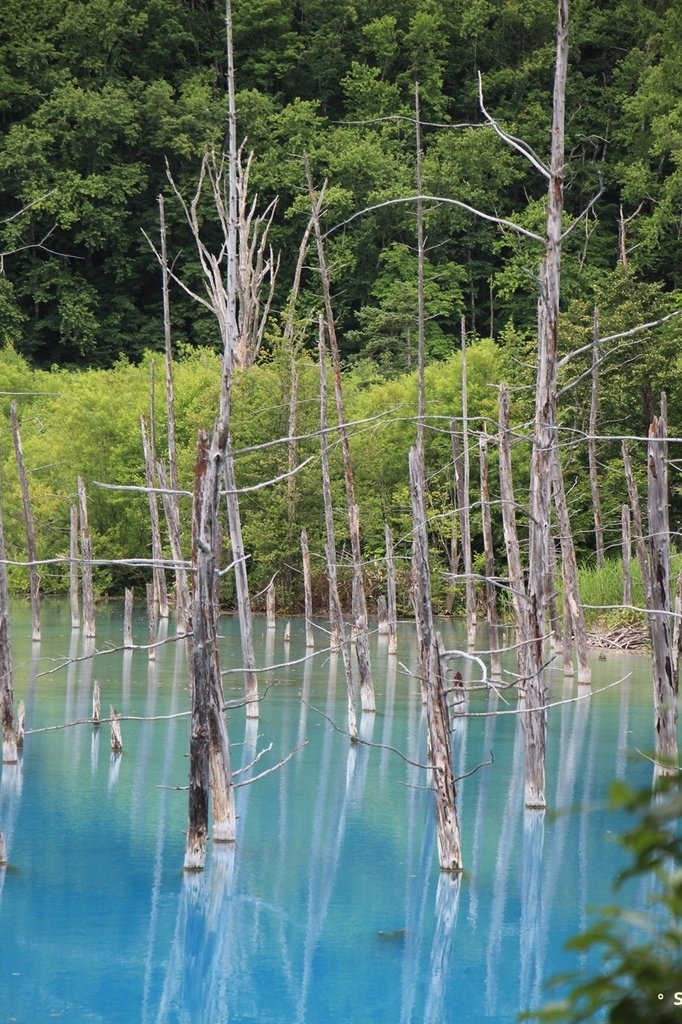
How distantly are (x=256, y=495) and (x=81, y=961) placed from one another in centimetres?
2186

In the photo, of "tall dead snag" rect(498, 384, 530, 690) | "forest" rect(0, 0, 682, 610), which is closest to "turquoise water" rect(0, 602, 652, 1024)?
"tall dead snag" rect(498, 384, 530, 690)

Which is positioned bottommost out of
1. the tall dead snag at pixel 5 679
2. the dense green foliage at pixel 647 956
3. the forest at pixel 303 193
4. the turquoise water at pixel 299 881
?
the turquoise water at pixel 299 881

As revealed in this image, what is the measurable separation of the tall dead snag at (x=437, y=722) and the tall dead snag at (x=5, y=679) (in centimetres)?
414

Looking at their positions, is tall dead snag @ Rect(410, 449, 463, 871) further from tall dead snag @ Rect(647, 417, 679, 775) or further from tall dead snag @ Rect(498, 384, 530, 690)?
tall dead snag @ Rect(647, 417, 679, 775)

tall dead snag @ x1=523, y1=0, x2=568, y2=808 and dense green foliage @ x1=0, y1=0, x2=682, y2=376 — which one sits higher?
dense green foliage @ x1=0, y1=0, x2=682, y2=376

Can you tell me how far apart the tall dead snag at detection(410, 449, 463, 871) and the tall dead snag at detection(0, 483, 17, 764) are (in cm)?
414

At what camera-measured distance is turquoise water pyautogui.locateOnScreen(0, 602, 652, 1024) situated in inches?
301

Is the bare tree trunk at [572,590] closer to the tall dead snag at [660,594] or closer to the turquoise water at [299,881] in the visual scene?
the turquoise water at [299,881]

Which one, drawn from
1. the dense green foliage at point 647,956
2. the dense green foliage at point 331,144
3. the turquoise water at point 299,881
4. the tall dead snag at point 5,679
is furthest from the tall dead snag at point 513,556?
the dense green foliage at point 331,144

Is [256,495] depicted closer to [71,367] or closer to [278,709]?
[278,709]

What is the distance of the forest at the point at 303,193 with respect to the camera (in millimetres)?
32156

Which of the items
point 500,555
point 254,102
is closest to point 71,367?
point 254,102

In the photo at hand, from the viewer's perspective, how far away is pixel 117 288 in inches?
1821

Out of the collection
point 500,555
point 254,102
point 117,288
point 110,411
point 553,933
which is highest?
point 254,102
